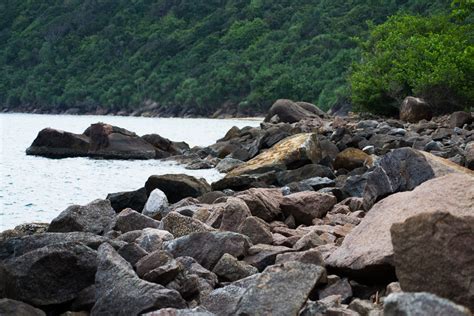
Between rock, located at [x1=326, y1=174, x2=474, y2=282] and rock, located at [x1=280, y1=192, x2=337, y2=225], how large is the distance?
7.97 ft

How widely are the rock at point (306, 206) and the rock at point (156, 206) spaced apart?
83.4 inches

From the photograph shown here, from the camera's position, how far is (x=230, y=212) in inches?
279

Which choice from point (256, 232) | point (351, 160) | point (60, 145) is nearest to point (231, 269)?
point (256, 232)

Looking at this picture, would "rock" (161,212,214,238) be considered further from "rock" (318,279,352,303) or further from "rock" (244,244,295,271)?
"rock" (318,279,352,303)

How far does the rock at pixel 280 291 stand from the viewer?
→ 4.16 meters

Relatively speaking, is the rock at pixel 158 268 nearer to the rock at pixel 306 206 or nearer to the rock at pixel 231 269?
the rock at pixel 231 269

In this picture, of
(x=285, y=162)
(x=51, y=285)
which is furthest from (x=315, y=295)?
(x=285, y=162)

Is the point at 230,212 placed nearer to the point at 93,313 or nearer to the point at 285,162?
the point at 93,313

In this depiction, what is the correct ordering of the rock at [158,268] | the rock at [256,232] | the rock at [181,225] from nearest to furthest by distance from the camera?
the rock at [158,268], the rock at [256,232], the rock at [181,225]

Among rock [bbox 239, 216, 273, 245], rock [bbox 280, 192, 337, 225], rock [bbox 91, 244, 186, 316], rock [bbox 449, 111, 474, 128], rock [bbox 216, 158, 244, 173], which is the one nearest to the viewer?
rock [bbox 91, 244, 186, 316]

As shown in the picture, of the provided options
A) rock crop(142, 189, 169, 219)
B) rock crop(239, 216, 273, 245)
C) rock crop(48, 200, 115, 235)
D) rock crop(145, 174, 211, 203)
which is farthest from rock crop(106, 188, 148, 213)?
rock crop(239, 216, 273, 245)

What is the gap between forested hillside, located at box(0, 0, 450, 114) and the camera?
70.8 meters

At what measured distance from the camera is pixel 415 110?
22688 millimetres

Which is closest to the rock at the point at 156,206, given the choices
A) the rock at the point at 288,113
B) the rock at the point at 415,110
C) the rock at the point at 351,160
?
the rock at the point at 351,160
